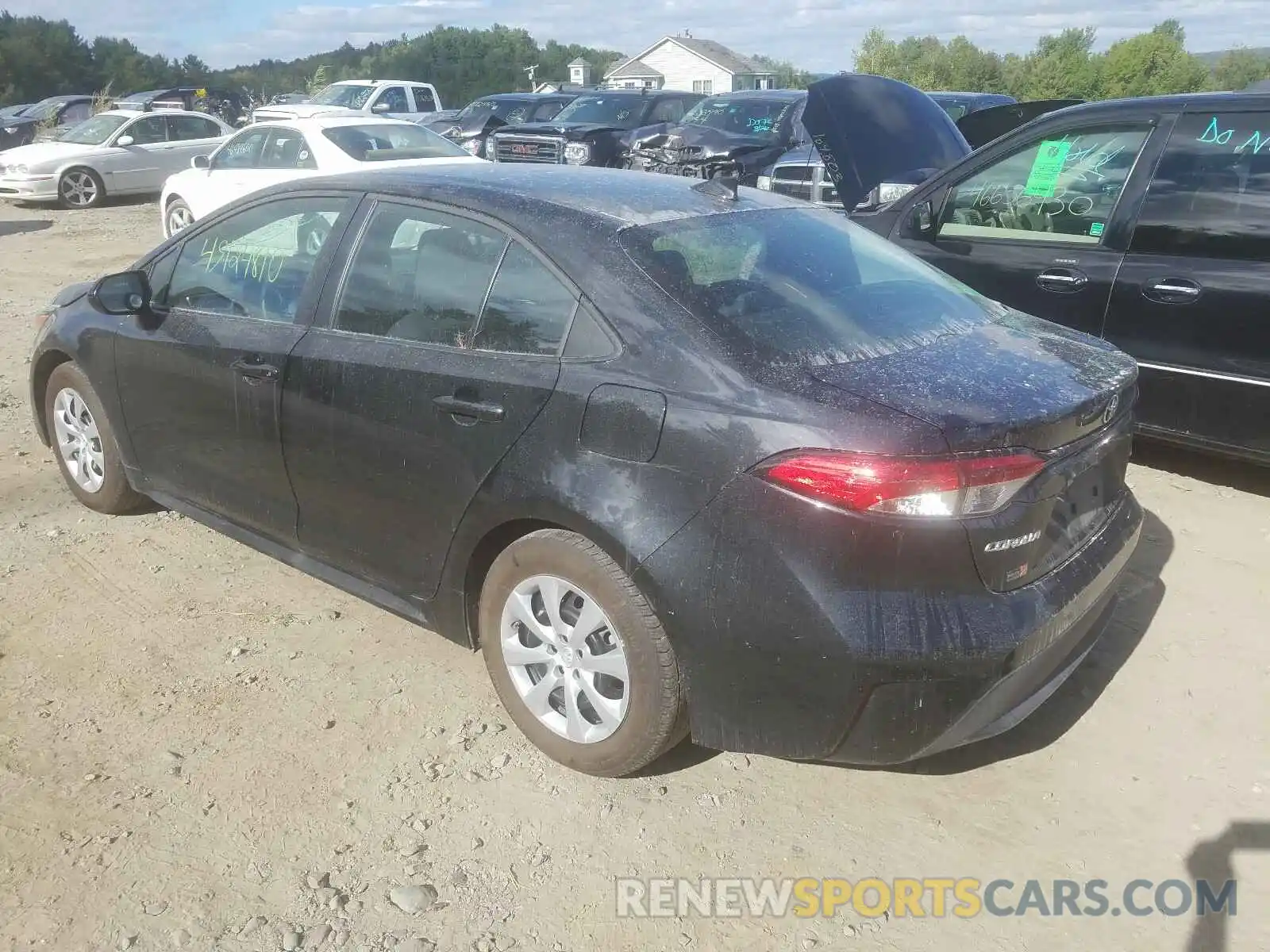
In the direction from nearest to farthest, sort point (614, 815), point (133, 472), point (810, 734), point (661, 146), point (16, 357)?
point (810, 734), point (614, 815), point (133, 472), point (16, 357), point (661, 146)

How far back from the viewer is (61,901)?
2588 mm

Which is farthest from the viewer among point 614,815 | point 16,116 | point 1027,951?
point 16,116

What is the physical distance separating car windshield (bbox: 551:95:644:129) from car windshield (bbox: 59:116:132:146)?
7514mm

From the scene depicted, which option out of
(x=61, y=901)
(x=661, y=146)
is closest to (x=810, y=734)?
(x=61, y=901)

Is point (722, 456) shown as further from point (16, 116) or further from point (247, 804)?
point (16, 116)

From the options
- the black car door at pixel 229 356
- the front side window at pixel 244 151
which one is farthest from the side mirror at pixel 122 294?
the front side window at pixel 244 151

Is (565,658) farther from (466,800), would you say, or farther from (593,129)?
(593,129)

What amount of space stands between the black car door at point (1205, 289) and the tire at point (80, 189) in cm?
1728

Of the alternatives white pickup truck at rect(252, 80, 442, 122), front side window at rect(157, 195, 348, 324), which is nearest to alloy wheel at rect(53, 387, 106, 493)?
front side window at rect(157, 195, 348, 324)

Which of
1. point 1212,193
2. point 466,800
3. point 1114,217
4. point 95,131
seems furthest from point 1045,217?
point 95,131

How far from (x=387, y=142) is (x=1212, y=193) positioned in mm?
9329

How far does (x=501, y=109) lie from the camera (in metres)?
20.5

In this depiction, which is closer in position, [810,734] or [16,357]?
[810,734]

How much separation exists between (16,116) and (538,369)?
32604 millimetres
